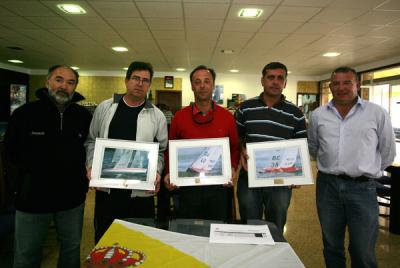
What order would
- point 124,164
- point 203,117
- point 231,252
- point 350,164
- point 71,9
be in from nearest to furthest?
1. point 231,252
2. point 124,164
3. point 350,164
4. point 203,117
5. point 71,9

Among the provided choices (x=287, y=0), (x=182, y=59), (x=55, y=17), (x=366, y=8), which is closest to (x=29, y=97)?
(x=182, y=59)

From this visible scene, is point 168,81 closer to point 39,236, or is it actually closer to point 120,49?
point 120,49

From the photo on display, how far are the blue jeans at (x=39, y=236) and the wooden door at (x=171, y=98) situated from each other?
30.4 ft

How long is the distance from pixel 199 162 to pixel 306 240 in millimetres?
2073

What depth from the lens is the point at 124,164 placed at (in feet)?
5.29

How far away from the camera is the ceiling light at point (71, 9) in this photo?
13.1ft

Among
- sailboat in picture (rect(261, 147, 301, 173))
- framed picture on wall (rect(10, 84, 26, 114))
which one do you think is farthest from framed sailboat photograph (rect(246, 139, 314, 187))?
framed picture on wall (rect(10, 84, 26, 114))

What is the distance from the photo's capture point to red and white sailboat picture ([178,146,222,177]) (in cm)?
169

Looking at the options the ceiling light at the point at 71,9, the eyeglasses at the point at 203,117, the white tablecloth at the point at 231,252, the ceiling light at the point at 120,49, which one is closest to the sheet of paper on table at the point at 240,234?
the white tablecloth at the point at 231,252

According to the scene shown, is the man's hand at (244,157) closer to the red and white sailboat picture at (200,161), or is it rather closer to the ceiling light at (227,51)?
the red and white sailboat picture at (200,161)

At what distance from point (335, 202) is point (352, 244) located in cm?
29

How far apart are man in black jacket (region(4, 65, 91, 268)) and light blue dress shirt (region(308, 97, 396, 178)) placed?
1.68 metres

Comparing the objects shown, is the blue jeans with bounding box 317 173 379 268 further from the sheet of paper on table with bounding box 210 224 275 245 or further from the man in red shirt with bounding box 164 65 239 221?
the sheet of paper on table with bounding box 210 224 275 245

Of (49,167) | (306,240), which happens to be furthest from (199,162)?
(306,240)
